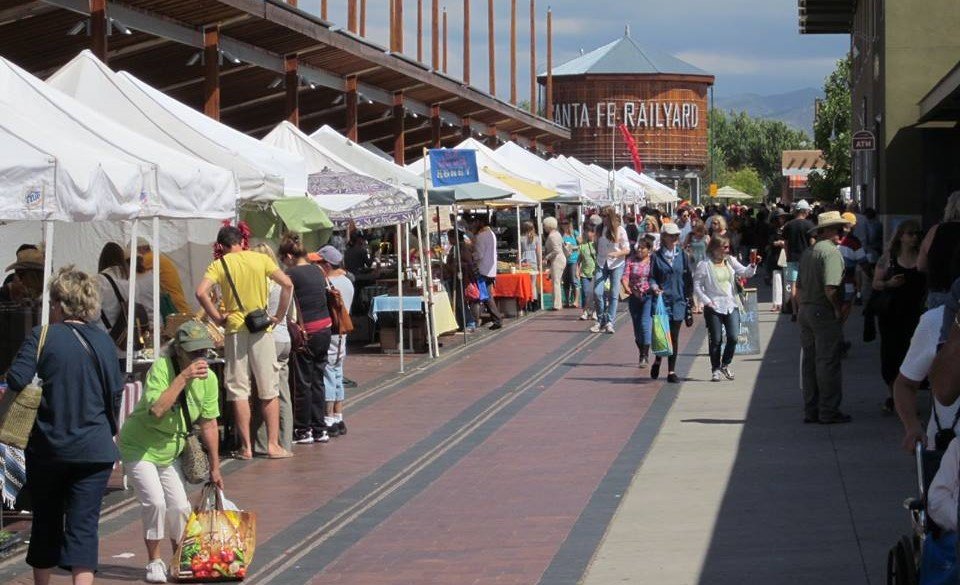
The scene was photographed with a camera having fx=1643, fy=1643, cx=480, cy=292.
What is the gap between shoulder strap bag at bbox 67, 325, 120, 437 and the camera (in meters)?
7.36

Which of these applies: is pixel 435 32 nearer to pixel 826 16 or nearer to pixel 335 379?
pixel 826 16

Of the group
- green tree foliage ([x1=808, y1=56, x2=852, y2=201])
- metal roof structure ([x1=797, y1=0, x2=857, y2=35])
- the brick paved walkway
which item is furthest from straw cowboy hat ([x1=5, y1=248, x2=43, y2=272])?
green tree foliage ([x1=808, y1=56, x2=852, y2=201])

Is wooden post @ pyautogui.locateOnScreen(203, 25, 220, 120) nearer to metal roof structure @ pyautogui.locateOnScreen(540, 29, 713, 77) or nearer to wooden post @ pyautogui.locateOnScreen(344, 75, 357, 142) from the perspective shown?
wooden post @ pyautogui.locateOnScreen(344, 75, 357, 142)

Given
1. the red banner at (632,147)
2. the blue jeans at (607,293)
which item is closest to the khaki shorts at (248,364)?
the blue jeans at (607,293)

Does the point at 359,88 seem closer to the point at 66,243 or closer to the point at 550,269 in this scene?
the point at 550,269

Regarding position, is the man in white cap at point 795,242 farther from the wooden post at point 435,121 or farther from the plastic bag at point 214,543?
the wooden post at point 435,121

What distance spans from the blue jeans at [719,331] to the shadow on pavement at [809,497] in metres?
1.12

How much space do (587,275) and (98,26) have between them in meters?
10.8

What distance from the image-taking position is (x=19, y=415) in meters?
7.82

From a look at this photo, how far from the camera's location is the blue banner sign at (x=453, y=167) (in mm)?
21297

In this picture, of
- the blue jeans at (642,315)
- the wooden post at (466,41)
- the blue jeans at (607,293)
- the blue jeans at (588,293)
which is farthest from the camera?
the wooden post at (466,41)

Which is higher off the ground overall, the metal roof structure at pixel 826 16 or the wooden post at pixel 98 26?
the metal roof structure at pixel 826 16

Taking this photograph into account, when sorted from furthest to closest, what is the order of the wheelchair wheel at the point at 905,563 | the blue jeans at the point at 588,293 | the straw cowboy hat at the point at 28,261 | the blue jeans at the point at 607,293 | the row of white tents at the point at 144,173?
the blue jeans at the point at 588,293
the blue jeans at the point at 607,293
the straw cowboy hat at the point at 28,261
the row of white tents at the point at 144,173
the wheelchair wheel at the point at 905,563

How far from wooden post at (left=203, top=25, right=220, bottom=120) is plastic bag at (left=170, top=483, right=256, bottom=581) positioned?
16.5 meters
